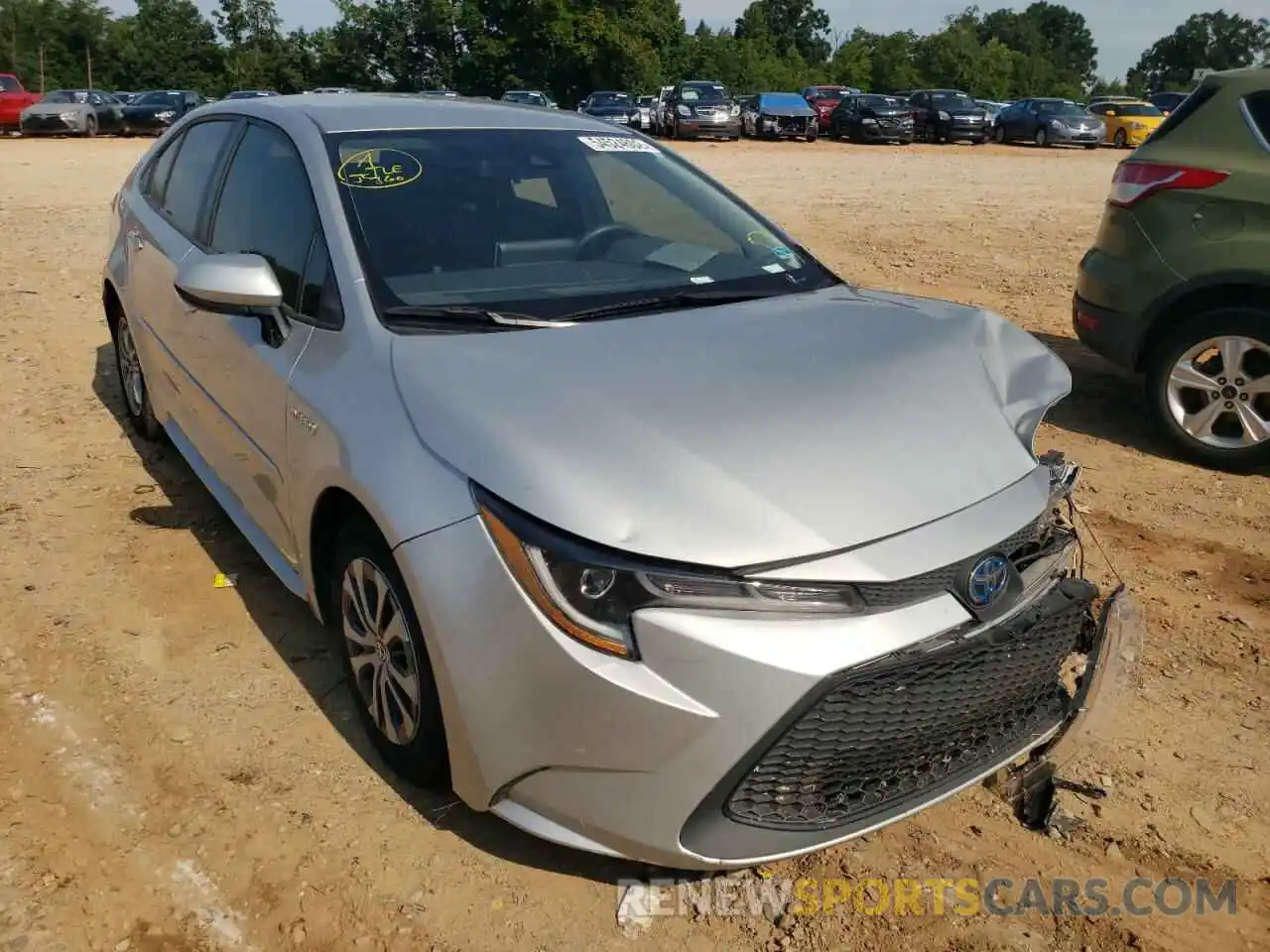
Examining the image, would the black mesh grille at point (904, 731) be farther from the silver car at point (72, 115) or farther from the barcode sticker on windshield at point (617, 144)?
the silver car at point (72, 115)

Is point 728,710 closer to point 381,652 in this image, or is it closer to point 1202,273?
point 381,652

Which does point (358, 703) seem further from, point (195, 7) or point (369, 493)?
point (195, 7)

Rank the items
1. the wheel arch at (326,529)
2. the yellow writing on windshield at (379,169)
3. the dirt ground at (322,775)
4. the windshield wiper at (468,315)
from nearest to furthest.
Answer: the dirt ground at (322,775)
the wheel arch at (326,529)
the windshield wiper at (468,315)
the yellow writing on windshield at (379,169)

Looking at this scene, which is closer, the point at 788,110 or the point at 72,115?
the point at 72,115

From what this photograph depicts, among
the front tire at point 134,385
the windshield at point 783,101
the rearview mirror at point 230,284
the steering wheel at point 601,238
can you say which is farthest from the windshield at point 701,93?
the rearview mirror at point 230,284

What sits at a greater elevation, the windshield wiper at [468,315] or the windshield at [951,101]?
the windshield at [951,101]

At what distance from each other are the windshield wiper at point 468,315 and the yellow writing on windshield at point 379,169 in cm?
57

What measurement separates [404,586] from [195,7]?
7806cm

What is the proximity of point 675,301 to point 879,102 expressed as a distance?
104 feet

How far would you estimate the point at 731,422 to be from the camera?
2.49 metres

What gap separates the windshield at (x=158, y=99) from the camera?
3244 cm

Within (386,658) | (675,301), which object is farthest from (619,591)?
(675,301)

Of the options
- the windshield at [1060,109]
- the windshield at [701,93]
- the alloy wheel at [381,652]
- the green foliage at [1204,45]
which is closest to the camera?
the alloy wheel at [381,652]

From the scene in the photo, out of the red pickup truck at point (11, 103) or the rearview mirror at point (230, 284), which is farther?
the red pickup truck at point (11, 103)
